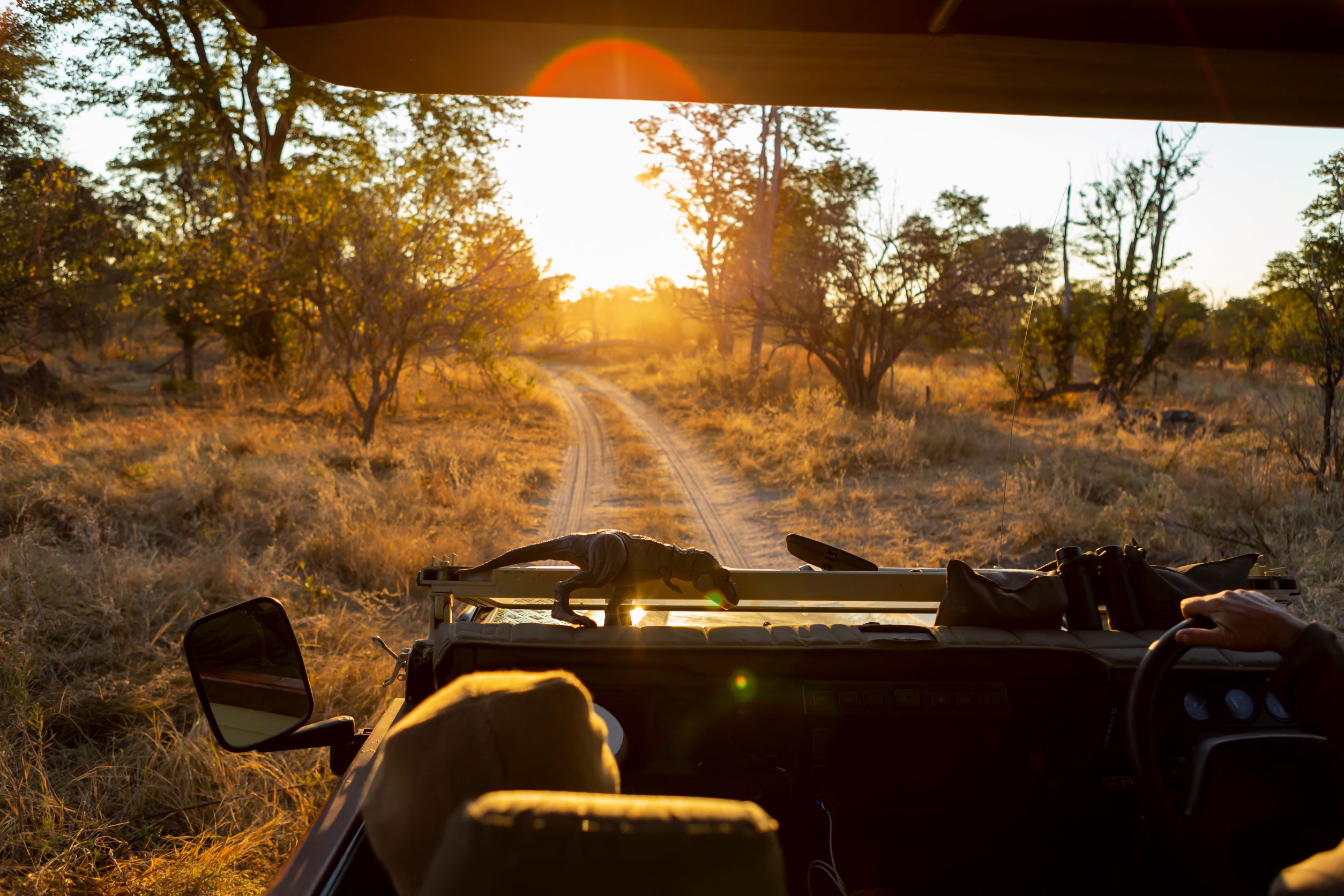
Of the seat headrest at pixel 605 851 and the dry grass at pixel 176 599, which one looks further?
the dry grass at pixel 176 599

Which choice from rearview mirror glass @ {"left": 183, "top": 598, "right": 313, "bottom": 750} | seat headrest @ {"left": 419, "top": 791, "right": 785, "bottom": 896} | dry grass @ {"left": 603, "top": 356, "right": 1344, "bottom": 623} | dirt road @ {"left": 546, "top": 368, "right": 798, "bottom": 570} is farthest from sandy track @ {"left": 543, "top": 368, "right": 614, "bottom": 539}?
seat headrest @ {"left": 419, "top": 791, "right": 785, "bottom": 896}

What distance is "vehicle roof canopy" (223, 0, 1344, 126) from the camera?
5.97 ft

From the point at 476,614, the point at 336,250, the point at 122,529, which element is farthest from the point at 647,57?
the point at 336,250

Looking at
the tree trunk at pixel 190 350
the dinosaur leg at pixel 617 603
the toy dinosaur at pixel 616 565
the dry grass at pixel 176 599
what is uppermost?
the tree trunk at pixel 190 350

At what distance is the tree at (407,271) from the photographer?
10812mm

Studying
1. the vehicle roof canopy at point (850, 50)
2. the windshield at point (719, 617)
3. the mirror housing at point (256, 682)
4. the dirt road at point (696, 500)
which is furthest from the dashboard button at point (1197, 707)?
the dirt road at point (696, 500)

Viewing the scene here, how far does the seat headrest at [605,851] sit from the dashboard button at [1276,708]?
161cm

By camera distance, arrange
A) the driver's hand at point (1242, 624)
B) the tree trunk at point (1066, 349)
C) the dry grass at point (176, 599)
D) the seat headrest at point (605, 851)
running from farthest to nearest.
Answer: the tree trunk at point (1066, 349), the dry grass at point (176, 599), the driver's hand at point (1242, 624), the seat headrest at point (605, 851)

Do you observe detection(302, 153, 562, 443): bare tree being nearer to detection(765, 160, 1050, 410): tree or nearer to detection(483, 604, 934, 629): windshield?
detection(765, 160, 1050, 410): tree

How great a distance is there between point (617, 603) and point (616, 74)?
1329mm

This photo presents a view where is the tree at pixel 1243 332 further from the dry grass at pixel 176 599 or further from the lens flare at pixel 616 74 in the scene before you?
the lens flare at pixel 616 74

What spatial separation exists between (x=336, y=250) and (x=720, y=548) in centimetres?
737

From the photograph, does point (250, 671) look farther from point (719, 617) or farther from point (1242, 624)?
point (1242, 624)

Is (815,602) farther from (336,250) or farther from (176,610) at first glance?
(336,250)
